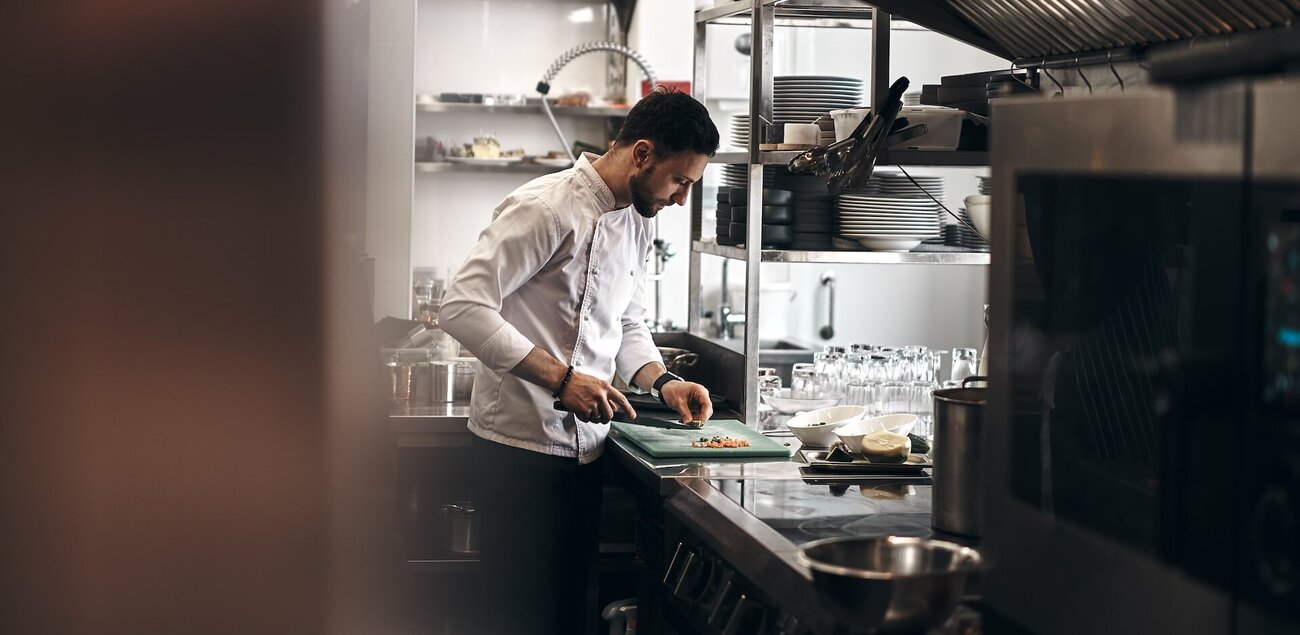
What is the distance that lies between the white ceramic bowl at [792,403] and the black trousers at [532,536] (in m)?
0.53

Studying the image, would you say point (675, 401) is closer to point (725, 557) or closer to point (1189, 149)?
point (725, 557)

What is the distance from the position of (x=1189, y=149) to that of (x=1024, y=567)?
0.37m

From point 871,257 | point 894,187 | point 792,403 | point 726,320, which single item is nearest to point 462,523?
point 792,403

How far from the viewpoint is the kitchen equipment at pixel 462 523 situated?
2628 millimetres

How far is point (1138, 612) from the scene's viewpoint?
2.85 ft

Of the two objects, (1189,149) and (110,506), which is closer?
(110,506)

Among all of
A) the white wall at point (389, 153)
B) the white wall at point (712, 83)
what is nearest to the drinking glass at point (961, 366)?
the white wall at point (389, 153)

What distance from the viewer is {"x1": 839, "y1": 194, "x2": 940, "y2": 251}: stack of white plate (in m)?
2.49

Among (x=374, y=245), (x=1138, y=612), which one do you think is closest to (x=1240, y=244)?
(x=1138, y=612)

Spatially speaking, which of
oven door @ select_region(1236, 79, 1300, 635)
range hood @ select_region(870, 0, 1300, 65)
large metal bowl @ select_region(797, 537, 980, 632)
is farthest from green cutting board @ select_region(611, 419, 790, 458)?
oven door @ select_region(1236, 79, 1300, 635)

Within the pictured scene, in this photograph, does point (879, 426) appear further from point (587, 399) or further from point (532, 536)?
point (532, 536)

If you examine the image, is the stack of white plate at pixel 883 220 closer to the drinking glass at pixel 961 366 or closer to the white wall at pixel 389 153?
the drinking glass at pixel 961 366

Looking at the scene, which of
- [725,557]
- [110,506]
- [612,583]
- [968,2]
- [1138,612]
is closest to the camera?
[110,506]

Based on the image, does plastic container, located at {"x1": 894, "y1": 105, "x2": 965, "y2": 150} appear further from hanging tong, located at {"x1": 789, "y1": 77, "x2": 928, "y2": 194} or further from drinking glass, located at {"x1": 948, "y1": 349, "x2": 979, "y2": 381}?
drinking glass, located at {"x1": 948, "y1": 349, "x2": 979, "y2": 381}
